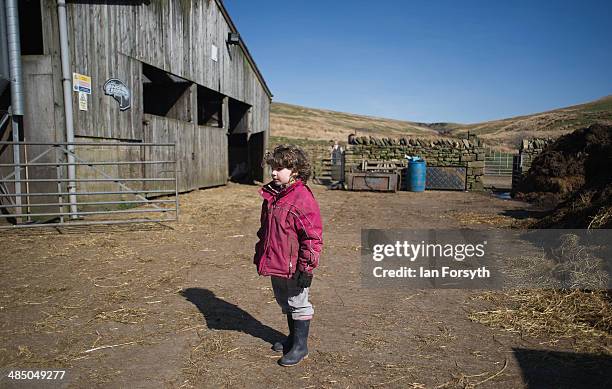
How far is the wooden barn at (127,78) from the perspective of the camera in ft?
24.9

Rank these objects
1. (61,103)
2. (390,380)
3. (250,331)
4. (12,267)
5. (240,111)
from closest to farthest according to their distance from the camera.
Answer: (390,380) < (250,331) < (12,267) < (61,103) < (240,111)

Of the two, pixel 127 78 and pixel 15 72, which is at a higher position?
pixel 127 78

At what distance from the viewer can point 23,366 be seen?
2.64m

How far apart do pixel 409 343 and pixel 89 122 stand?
27.2 feet

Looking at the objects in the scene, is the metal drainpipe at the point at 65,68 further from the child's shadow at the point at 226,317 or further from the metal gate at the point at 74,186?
the child's shadow at the point at 226,317

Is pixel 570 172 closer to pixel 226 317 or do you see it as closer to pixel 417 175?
pixel 417 175

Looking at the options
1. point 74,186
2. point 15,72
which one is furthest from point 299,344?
point 15,72

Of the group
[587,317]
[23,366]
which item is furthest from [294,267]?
[587,317]

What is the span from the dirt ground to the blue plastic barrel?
10571 mm

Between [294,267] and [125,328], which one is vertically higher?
[294,267]

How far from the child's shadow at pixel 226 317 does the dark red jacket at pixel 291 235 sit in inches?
33.1

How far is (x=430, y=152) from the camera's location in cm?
1720

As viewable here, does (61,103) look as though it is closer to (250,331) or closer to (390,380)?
(250,331)

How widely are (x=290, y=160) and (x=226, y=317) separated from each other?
5.85 feet
